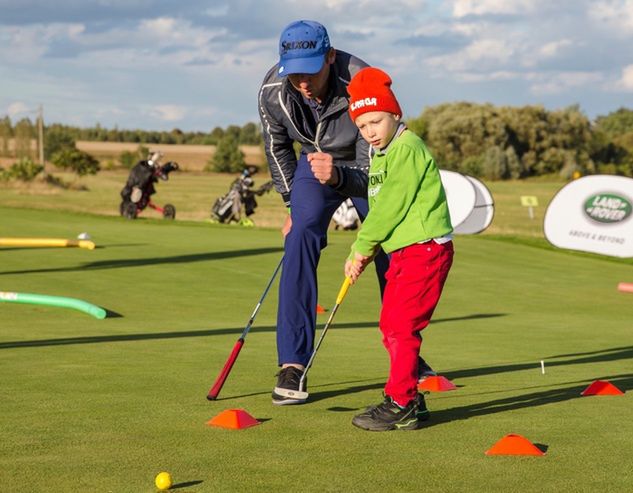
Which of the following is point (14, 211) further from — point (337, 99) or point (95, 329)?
point (337, 99)

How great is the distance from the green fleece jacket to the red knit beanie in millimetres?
158

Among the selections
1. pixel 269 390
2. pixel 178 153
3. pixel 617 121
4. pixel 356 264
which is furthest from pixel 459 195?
pixel 617 121

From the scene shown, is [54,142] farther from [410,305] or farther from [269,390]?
[410,305]

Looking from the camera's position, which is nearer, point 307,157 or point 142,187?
point 307,157

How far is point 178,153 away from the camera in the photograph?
114m

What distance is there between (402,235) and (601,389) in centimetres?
175

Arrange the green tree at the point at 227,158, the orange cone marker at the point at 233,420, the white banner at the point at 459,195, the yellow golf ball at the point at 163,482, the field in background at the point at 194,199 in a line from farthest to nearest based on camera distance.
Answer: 1. the green tree at the point at 227,158
2. the field in background at the point at 194,199
3. the white banner at the point at 459,195
4. the orange cone marker at the point at 233,420
5. the yellow golf ball at the point at 163,482

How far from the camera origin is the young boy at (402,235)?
487 cm

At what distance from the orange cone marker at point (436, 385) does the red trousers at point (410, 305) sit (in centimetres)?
110

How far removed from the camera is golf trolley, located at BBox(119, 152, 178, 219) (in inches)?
1113

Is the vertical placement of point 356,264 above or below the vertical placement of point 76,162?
above

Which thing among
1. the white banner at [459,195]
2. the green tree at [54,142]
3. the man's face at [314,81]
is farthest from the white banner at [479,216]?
the green tree at [54,142]

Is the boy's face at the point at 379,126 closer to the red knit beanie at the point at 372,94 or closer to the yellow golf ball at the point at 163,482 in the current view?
the red knit beanie at the point at 372,94

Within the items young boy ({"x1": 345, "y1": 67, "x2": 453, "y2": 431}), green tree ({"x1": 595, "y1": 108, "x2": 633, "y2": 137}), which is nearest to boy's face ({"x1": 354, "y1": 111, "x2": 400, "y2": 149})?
young boy ({"x1": 345, "y1": 67, "x2": 453, "y2": 431})
